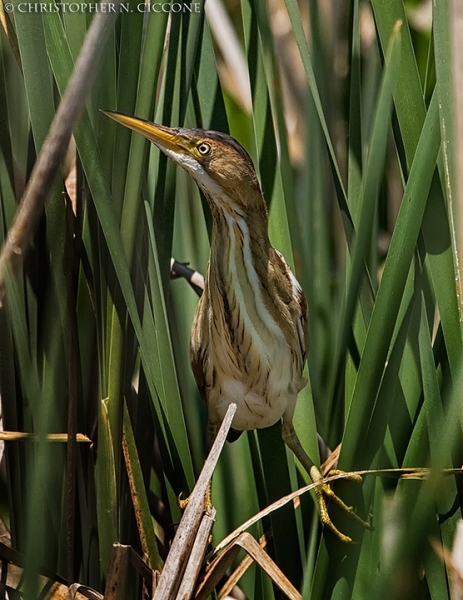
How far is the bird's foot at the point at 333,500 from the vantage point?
1.07m

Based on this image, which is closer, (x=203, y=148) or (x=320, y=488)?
(x=203, y=148)

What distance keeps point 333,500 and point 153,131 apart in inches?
22.7

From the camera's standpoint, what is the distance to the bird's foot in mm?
1066

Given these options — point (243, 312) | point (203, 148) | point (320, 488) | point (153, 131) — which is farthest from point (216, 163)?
point (320, 488)

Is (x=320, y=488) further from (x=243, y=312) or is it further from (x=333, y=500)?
(x=243, y=312)

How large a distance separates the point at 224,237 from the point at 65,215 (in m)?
0.22

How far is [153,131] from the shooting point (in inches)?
41.1

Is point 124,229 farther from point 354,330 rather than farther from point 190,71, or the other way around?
point 354,330

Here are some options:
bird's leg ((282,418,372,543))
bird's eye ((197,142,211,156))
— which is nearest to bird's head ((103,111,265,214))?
bird's eye ((197,142,211,156))

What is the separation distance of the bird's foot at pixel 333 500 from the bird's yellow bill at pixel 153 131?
46 cm

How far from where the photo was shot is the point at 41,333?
1159mm

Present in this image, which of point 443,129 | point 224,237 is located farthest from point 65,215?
point 443,129

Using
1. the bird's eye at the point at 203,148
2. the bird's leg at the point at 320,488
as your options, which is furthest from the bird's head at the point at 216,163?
the bird's leg at the point at 320,488

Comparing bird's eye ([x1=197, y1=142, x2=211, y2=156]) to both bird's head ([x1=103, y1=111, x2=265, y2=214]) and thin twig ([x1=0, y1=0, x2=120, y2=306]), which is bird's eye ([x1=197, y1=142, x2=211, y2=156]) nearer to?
bird's head ([x1=103, y1=111, x2=265, y2=214])
